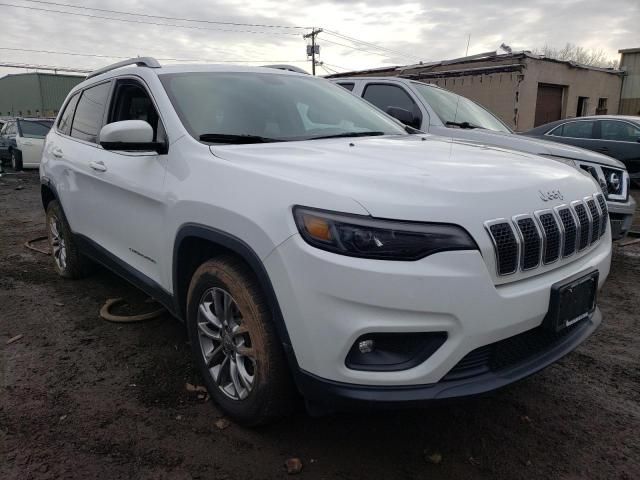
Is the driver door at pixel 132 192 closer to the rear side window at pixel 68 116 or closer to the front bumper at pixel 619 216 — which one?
the rear side window at pixel 68 116

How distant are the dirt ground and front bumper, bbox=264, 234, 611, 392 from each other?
29 cm

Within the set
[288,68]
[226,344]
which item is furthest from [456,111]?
[226,344]

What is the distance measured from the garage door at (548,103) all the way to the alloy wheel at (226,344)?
63.1ft

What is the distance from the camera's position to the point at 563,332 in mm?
2297

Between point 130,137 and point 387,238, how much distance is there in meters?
1.60

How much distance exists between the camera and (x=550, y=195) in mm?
2236

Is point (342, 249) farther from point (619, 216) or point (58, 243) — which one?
point (619, 216)

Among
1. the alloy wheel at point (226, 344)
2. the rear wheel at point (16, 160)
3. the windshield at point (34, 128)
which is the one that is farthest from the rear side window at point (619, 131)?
the rear wheel at point (16, 160)

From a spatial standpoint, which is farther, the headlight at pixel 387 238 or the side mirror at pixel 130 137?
the side mirror at pixel 130 137

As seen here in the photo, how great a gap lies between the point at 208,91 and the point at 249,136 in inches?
19.0

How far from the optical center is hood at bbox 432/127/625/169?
5.18 metres

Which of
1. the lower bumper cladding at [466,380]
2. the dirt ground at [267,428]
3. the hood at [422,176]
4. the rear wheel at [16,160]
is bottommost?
the dirt ground at [267,428]

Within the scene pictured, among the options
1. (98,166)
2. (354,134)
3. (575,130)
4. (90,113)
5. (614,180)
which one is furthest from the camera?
(575,130)

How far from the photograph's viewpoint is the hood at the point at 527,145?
5.18 meters
